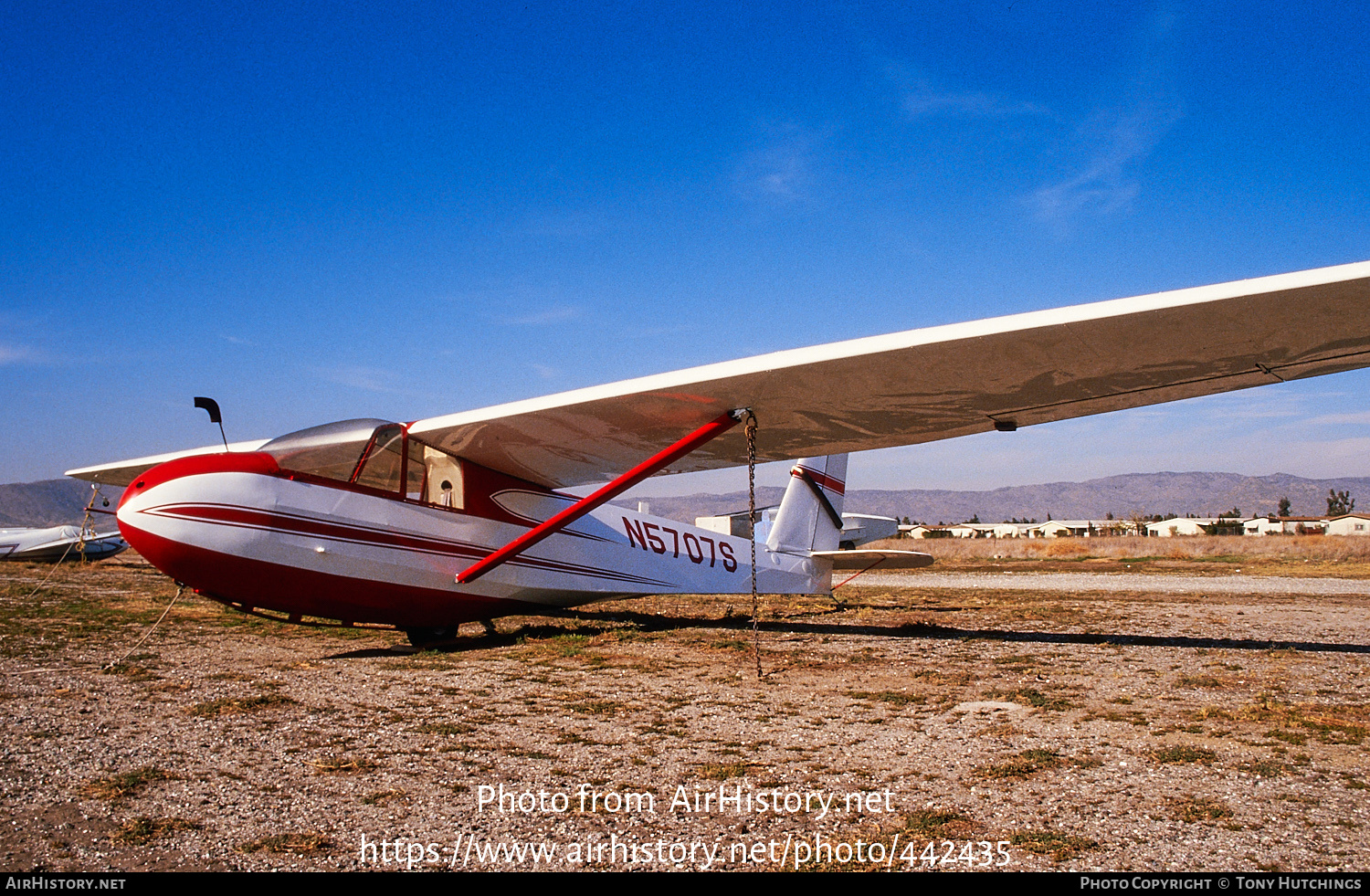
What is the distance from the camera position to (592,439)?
842cm

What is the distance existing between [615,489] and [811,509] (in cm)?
582

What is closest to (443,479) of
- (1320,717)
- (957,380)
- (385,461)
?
(385,461)

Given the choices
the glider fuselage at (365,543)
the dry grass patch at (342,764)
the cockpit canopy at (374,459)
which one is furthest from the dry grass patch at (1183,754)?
the cockpit canopy at (374,459)

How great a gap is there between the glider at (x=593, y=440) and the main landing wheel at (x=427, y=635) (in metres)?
0.04

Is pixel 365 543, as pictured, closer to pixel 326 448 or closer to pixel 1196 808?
pixel 326 448

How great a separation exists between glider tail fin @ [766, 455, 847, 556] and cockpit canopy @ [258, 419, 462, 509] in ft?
19.4

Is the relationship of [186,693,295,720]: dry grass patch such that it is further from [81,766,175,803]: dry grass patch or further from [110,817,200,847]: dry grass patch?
[110,817,200,847]: dry grass patch

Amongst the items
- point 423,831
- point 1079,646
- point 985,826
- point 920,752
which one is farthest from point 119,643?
point 1079,646

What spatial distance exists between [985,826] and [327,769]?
2980 millimetres

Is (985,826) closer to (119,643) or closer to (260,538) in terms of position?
(260,538)

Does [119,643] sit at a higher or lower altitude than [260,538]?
lower

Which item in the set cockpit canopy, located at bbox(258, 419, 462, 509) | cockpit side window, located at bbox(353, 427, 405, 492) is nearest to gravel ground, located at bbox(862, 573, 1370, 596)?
cockpit canopy, located at bbox(258, 419, 462, 509)

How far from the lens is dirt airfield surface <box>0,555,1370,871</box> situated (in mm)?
2750
